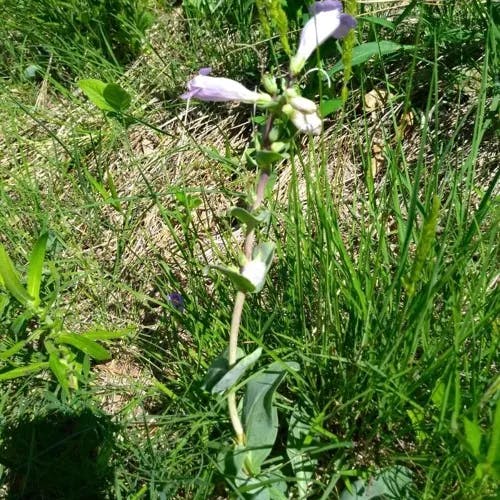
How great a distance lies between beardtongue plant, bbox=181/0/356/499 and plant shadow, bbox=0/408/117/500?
33 cm

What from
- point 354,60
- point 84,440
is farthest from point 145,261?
point 354,60

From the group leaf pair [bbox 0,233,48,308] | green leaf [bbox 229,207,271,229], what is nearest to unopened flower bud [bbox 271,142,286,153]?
green leaf [bbox 229,207,271,229]

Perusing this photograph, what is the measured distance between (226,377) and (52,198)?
106cm

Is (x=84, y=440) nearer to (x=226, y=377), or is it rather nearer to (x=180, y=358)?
(x=180, y=358)

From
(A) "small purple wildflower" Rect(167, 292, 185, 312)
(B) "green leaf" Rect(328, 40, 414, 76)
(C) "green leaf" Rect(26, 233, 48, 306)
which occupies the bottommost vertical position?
(A) "small purple wildflower" Rect(167, 292, 185, 312)

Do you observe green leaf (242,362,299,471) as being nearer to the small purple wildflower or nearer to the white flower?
the white flower

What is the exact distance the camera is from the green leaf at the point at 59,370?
1.29 metres

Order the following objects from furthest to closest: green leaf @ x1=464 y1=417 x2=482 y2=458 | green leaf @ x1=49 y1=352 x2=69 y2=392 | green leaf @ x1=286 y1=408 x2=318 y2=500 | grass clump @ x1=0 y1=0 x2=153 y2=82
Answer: grass clump @ x1=0 y1=0 x2=153 y2=82 < green leaf @ x1=49 y1=352 x2=69 y2=392 < green leaf @ x1=286 y1=408 x2=318 y2=500 < green leaf @ x1=464 y1=417 x2=482 y2=458

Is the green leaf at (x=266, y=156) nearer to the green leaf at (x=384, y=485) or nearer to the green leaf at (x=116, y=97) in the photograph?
the green leaf at (x=384, y=485)

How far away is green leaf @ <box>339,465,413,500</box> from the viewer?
111 centimetres

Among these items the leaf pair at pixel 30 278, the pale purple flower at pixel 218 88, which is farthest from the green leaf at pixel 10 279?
the pale purple flower at pixel 218 88

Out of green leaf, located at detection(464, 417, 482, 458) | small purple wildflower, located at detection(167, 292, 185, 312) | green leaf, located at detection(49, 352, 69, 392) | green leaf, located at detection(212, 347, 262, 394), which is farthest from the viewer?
small purple wildflower, located at detection(167, 292, 185, 312)

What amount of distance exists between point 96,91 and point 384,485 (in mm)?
1384

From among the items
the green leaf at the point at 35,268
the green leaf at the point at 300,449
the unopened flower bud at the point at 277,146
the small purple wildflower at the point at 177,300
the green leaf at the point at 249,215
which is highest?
the unopened flower bud at the point at 277,146
